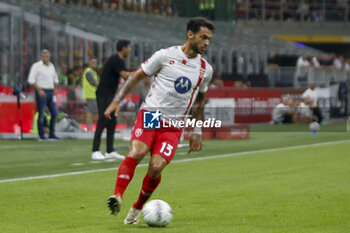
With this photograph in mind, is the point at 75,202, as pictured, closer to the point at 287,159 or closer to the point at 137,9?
the point at 287,159

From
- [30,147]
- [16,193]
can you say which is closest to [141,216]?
[16,193]

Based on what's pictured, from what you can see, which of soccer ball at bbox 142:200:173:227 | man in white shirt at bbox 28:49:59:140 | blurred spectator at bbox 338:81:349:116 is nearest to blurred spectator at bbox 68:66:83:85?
man in white shirt at bbox 28:49:59:140

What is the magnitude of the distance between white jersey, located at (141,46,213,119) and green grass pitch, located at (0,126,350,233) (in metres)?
1.19

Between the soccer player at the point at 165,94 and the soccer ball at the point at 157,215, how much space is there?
0.19m

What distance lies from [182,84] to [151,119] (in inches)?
20.0

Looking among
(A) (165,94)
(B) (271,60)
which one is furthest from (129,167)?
(B) (271,60)

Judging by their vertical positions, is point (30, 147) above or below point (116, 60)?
below

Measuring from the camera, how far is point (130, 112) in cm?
2283

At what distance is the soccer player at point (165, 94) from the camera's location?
884 centimetres

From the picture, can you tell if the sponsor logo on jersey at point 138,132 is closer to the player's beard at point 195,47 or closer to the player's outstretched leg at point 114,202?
the player's outstretched leg at point 114,202

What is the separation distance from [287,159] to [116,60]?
3817mm

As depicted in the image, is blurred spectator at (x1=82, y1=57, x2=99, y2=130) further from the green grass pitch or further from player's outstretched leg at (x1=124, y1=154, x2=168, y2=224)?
player's outstretched leg at (x1=124, y1=154, x2=168, y2=224)

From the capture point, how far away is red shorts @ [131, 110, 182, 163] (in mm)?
8859

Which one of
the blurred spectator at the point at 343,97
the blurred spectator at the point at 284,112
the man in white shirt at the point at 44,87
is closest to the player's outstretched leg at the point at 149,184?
the man in white shirt at the point at 44,87
